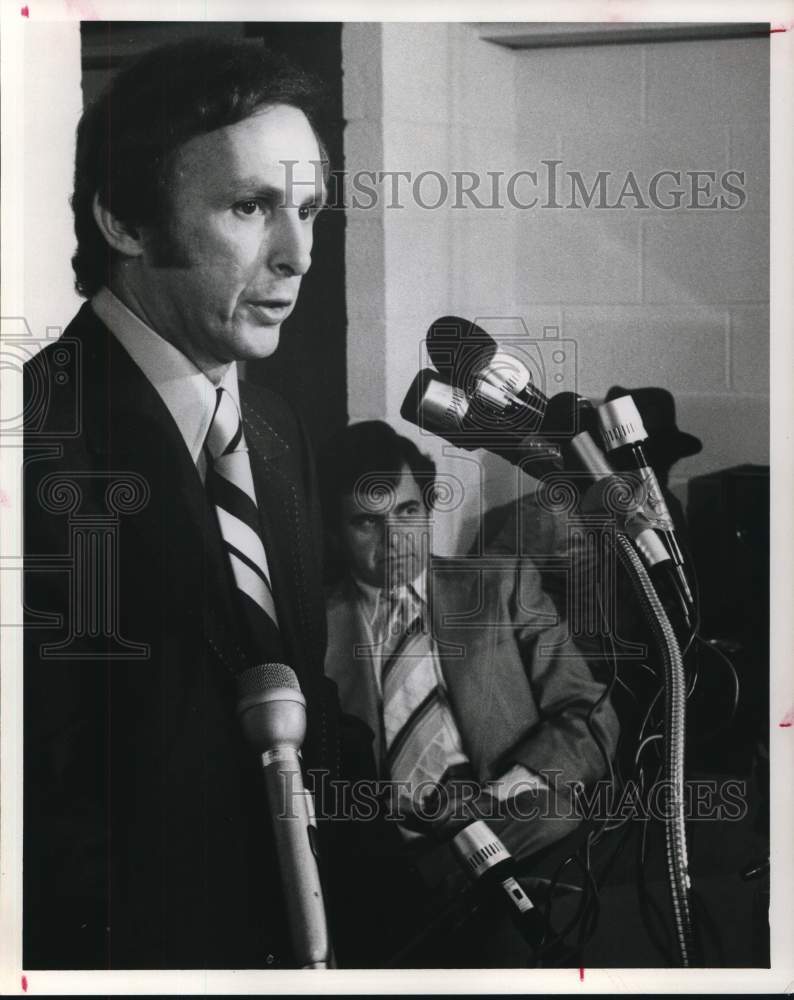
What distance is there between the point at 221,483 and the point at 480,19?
82cm

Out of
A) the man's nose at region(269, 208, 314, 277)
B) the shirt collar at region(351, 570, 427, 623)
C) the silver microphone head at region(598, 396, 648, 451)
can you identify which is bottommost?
the shirt collar at region(351, 570, 427, 623)

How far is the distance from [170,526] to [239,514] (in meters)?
0.11

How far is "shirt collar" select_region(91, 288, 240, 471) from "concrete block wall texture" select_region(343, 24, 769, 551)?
0.23m

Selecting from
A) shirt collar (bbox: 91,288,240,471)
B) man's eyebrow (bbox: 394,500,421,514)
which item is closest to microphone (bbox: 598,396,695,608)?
man's eyebrow (bbox: 394,500,421,514)

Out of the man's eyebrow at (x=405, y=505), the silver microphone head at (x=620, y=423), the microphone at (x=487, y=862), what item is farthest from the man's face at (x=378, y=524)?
the microphone at (x=487, y=862)

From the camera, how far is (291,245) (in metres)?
1.68

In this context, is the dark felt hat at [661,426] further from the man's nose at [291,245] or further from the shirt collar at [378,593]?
the man's nose at [291,245]

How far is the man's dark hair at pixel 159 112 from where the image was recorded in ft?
5.48

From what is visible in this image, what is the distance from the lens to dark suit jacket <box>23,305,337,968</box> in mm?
1698

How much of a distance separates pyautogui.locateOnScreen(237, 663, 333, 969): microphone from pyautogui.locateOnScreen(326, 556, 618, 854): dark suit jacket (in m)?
0.08

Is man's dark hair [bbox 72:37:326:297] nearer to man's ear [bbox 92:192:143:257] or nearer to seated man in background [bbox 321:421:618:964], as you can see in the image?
man's ear [bbox 92:192:143:257]

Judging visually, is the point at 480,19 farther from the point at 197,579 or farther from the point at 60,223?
the point at 197,579

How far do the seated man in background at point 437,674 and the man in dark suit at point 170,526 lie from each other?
6 cm

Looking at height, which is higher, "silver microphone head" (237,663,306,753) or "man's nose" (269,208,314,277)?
"man's nose" (269,208,314,277)
